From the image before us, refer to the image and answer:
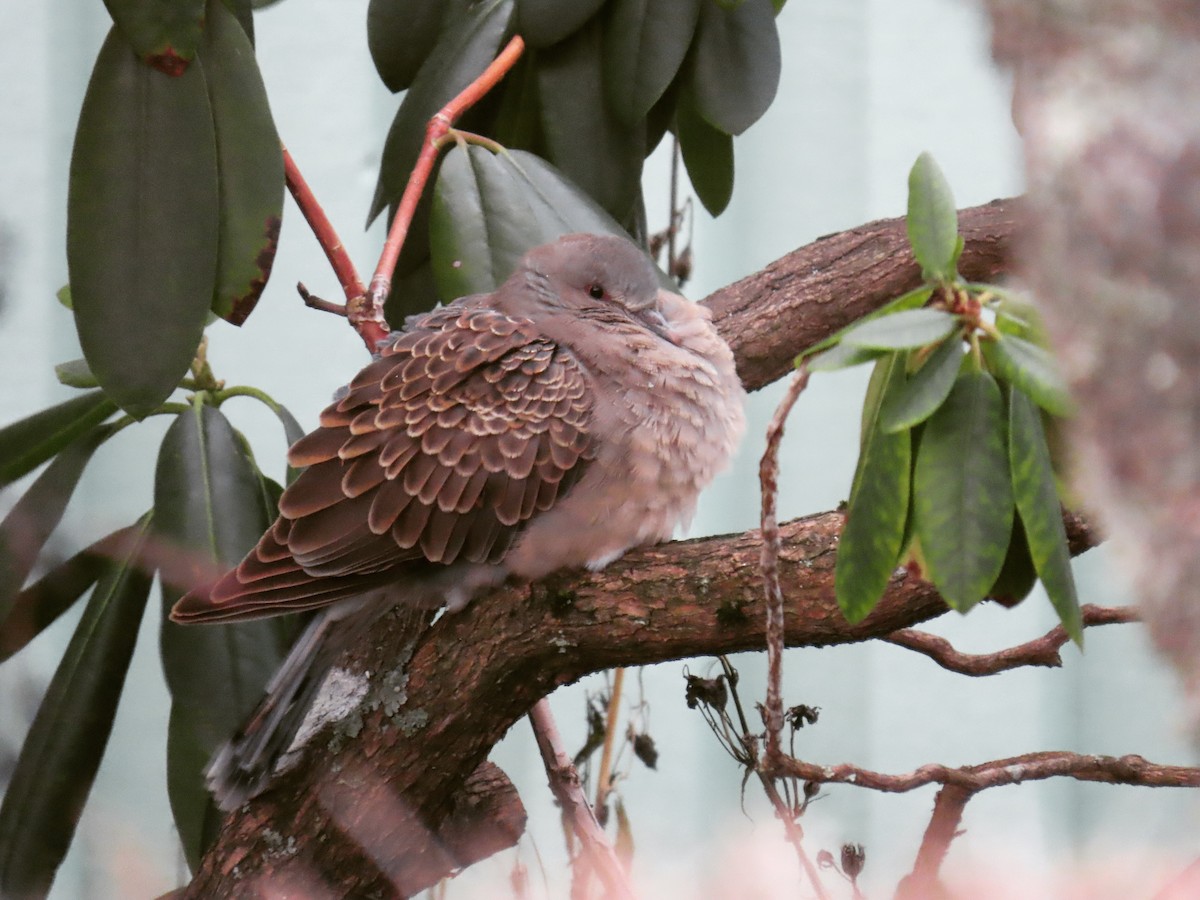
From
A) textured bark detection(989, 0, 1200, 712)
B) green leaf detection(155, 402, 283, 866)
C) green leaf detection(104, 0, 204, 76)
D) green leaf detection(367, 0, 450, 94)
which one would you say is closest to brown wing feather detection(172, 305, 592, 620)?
green leaf detection(155, 402, 283, 866)

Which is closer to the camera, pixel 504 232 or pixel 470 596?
pixel 470 596

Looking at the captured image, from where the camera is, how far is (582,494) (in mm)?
1041

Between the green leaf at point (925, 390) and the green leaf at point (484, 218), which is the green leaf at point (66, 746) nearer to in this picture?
the green leaf at point (484, 218)

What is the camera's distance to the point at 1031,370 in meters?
0.53

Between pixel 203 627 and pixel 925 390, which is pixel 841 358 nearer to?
pixel 925 390

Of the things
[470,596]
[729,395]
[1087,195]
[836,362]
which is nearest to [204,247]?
[470,596]

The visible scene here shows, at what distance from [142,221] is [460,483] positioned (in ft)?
1.28

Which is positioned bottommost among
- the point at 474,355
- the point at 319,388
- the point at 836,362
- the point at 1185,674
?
the point at 1185,674

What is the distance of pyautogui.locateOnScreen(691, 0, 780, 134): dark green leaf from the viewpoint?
1.31m

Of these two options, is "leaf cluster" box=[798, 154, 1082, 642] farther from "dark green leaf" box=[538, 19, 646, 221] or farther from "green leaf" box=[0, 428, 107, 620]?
"green leaf" box=[0, 428, 107, 620]

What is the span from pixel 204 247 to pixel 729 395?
0.53 meters

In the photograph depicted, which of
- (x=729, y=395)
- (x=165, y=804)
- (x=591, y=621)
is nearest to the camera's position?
(x=591, y=621)

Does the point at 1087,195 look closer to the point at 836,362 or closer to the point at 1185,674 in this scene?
the point at 1185,674

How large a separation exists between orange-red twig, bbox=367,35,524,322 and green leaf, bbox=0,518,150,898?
0.45 metres
